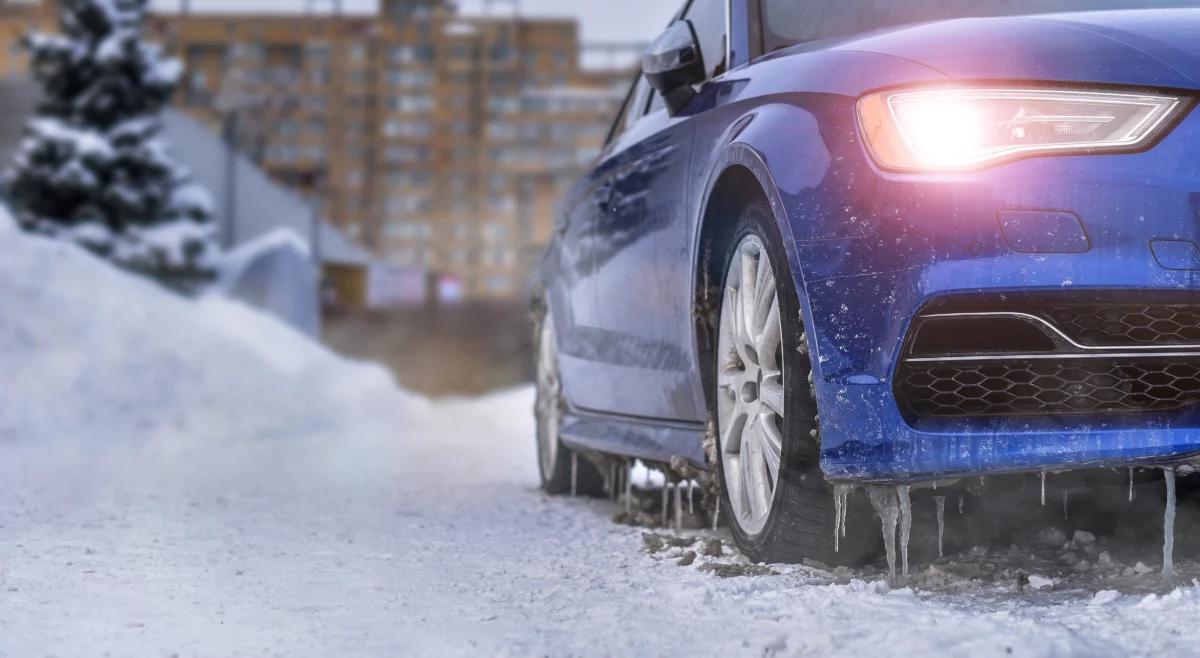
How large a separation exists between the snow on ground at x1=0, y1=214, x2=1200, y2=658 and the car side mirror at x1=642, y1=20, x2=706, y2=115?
52.7 inches

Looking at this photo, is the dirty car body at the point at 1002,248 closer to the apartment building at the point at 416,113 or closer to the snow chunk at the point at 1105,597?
the snow chunk at the point at 1105,597

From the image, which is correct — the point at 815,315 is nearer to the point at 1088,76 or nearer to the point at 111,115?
the point at 1088,76

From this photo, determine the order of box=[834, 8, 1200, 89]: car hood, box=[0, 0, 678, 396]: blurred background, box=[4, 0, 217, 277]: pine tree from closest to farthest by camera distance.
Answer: box=[834, 8, 1200, 89]: car hood < box=[4, 0, 217, 277]: pine tree < box=[0, 0, 678, 396]: blurred background

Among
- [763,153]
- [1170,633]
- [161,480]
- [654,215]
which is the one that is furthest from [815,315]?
[161,480]

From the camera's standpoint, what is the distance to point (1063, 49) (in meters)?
3.41

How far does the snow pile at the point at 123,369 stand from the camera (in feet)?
37.3

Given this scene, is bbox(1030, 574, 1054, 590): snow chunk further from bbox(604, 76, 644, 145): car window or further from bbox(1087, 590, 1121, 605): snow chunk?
bbox(604, 76, 644, 145): car window

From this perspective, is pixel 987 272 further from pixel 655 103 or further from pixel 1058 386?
pixel 655 103

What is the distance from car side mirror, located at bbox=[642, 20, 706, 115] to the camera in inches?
181

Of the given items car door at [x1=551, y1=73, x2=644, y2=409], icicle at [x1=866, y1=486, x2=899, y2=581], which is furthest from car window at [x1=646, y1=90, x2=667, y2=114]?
icicle at [x1=866, y1=486, x2=899, y2=581]

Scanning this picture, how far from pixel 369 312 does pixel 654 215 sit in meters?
54.2

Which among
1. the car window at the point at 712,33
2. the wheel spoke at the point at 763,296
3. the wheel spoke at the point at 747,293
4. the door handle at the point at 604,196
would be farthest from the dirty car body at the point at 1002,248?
the door handle at the point at 604,196

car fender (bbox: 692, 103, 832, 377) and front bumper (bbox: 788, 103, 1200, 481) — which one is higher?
car fender (bbox: 692, 103, 832, 377)

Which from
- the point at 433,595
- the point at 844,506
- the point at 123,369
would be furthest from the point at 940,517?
the point at 123,369
